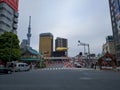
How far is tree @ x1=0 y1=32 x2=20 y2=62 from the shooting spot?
4216 centimetres

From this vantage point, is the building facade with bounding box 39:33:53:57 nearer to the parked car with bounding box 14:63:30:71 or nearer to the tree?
the tree

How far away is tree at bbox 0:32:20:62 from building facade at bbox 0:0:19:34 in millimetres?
16152

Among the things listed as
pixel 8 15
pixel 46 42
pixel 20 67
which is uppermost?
pixel 46 42

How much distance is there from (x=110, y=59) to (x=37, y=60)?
1211 inches

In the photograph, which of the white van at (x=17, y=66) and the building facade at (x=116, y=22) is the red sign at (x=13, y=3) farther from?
the building facade at (x=116, y=22)

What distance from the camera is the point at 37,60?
6894 centimetres

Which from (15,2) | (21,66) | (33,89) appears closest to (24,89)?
(33,89)

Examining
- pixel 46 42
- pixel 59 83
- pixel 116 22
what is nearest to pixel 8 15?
pixel 116 22

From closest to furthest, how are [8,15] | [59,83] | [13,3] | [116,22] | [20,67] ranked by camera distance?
[59,83]
[20,67]
[8,15]
[13,3]
[116,22]

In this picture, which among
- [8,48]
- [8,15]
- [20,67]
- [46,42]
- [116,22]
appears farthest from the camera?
[46,42]

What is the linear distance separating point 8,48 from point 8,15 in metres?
25.8

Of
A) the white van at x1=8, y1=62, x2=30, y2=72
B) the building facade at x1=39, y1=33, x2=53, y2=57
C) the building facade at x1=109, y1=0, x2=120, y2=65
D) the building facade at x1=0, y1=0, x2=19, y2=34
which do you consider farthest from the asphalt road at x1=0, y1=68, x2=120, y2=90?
the building facade at x1=39, y1=33, x2=53, y2=57

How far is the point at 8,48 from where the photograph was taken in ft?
139

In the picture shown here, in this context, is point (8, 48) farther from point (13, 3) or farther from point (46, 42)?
point (46, 42)
